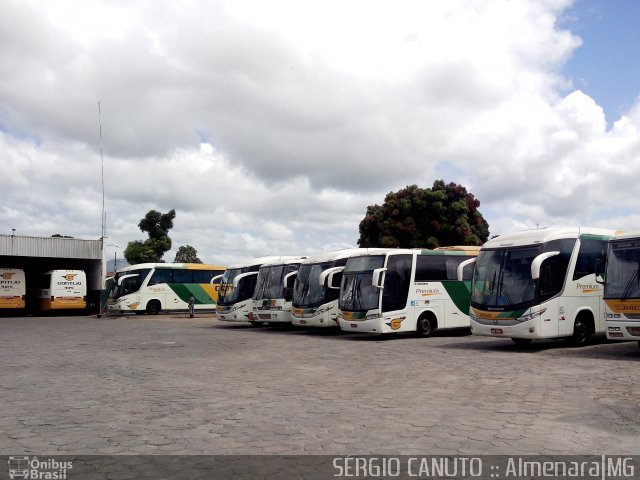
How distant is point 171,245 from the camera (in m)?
60.0

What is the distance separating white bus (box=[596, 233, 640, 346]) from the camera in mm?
14500

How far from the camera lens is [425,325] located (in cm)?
2136

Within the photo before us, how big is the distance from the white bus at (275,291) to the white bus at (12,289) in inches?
791

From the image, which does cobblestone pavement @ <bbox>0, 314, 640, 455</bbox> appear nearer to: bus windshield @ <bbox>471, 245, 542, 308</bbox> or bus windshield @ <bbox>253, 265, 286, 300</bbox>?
bus windshield @ <bbox>471, 245, 542, 308</bbox>

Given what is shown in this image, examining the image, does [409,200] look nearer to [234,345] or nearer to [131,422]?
[234,345]

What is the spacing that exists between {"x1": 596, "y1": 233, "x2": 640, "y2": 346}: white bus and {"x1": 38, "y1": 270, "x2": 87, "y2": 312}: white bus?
3487 cm

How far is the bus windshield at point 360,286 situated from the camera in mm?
20641

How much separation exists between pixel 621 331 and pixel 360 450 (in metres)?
Answer: 10.5

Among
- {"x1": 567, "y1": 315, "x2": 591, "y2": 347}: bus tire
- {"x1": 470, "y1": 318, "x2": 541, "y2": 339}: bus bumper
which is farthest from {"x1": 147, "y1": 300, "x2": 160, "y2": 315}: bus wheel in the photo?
{"x1": 567, "y1": 315, "x2": 591, "y2": 347}: bus tire

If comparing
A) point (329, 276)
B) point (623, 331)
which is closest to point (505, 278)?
point (623, 331)

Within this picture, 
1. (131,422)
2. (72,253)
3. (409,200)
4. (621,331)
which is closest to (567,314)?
(621,331)

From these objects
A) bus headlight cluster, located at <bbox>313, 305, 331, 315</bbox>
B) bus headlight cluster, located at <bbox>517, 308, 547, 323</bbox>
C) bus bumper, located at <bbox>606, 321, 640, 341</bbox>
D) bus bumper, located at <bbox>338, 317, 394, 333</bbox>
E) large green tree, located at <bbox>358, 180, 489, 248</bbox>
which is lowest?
bus bumper, located at <bbox>338, 317, 394, 333</bbox>

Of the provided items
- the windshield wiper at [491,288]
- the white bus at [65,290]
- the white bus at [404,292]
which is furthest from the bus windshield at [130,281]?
the windshield wiper at [491,288]

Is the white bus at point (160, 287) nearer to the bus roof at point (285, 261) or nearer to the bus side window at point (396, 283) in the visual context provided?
the bus roof at point (285, 261)
